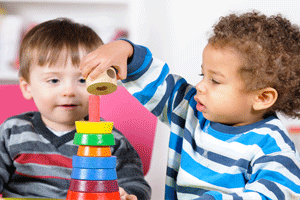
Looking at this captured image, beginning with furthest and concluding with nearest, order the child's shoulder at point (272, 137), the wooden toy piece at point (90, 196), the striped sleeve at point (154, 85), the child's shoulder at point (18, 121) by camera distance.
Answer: the child's shoulder at point (18, 121) → the striped sleeve at point (154, 85) → the child's shoulder at point (272, 137) → the wooden toy piece at point (90, 196)

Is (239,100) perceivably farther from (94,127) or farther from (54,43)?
(54,43)

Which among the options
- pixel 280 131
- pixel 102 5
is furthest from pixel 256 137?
pixel 102 5

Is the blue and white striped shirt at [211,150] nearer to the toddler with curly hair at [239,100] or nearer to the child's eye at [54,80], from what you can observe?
Answer: the toddler with curly hair at [239,100]

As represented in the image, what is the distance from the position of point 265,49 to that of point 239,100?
10 cm

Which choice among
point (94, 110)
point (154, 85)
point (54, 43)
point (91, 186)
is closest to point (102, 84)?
point (94, 110)

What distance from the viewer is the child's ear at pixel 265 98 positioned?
74 cm

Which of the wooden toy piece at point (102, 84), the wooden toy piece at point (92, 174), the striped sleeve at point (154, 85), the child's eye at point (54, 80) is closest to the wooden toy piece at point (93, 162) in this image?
the wooden toy piece at point (92, 174)

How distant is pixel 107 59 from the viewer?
0.65 meters

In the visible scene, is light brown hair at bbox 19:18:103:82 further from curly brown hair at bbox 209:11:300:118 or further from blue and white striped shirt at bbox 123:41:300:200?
curly brown hair at bbox 209:11:300:118

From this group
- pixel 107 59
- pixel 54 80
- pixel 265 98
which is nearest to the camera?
pixel 107 59

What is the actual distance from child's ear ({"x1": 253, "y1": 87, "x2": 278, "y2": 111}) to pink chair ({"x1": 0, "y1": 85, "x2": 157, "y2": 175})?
33 centimetres

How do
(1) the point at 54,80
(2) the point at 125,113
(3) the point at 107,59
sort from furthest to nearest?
(2) the point at 125,113 → (1) the point at 54,80 → (3) the point at 107,59

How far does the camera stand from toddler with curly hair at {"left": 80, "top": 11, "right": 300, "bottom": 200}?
694 mm

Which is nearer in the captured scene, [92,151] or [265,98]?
[92,151]
